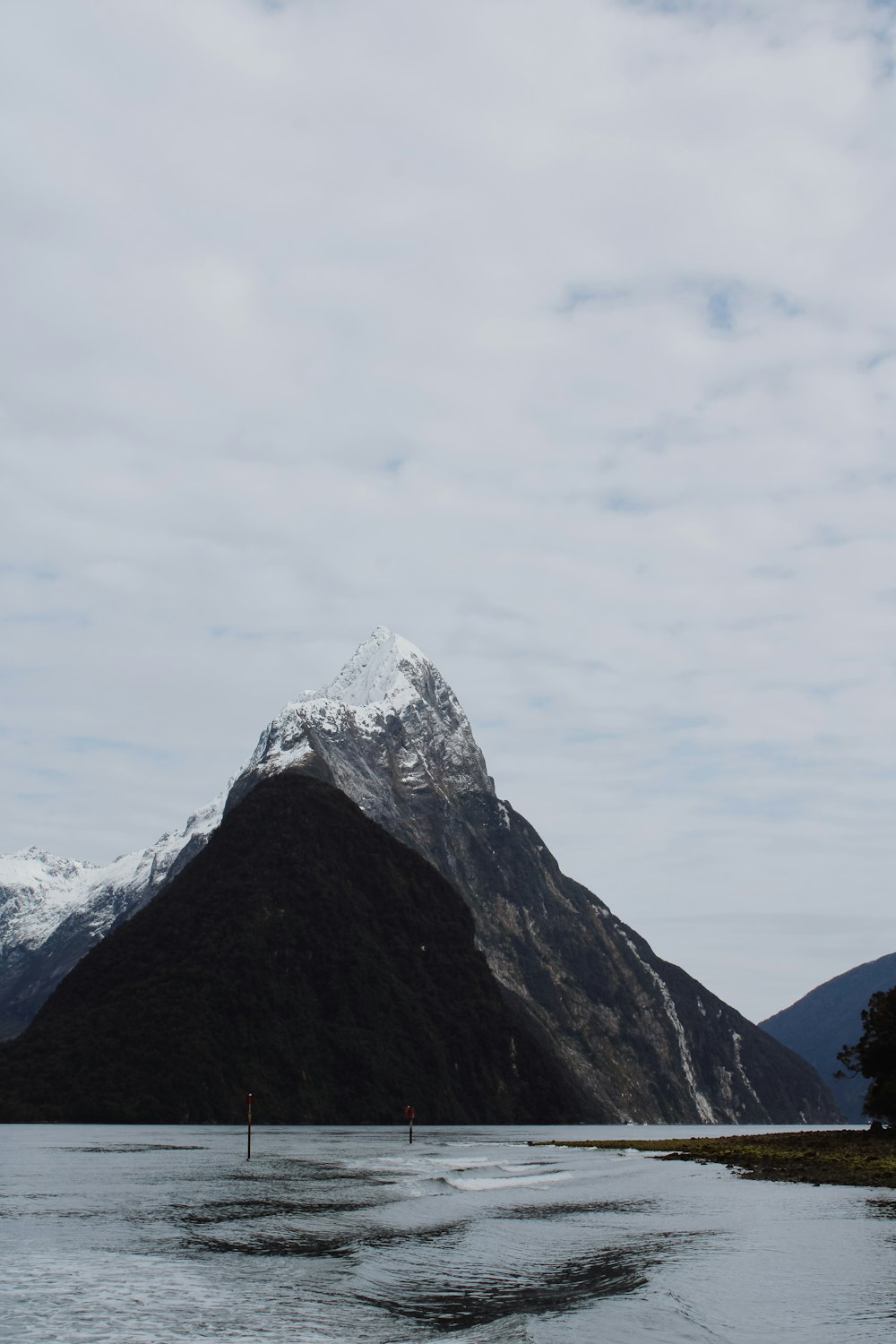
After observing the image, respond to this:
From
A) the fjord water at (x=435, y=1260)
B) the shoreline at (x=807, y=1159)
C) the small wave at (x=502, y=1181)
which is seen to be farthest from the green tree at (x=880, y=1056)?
the fjord water at (x=435, y=1260)

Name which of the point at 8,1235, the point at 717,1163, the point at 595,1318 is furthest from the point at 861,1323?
the point at 717,1163

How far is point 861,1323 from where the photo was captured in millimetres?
30875

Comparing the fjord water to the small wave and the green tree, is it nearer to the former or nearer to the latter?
the small wave

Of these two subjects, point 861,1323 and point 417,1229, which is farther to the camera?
point 417,1229

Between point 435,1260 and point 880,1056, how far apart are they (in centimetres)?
9243

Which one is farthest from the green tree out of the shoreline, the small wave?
the small wave

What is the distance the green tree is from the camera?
120 meters

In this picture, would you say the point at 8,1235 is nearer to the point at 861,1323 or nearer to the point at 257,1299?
the point at 257,1299

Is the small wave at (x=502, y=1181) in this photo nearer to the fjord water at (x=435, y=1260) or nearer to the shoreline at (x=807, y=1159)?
the fjord water at (x=435, y=1260)

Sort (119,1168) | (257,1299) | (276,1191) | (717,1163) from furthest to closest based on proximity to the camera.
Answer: (717,1163)
(119,1168)
(276,1191)
(257,1299)

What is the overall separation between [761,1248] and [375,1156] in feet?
235

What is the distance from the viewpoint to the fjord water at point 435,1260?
30312mm

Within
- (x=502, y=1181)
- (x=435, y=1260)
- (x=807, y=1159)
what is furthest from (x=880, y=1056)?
(x=435, y=1260)

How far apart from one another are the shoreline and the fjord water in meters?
5.05
